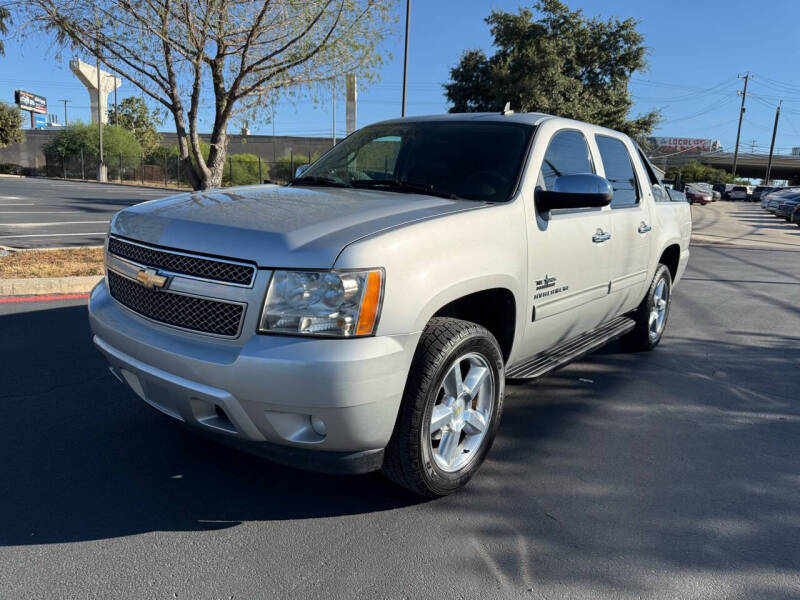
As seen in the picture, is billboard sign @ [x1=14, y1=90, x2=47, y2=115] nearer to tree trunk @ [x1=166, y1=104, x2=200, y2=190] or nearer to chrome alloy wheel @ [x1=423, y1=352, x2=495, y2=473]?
tree trunk @ [x1=166, y1=104, x2=200, y2=190]

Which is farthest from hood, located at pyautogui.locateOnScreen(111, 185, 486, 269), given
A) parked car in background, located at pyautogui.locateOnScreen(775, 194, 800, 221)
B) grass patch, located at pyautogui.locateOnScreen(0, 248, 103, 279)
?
parked car in background, located at pyautogui.locateOnScreen(775, 194, 800, 221)

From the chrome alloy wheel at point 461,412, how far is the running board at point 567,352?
1.29 feet

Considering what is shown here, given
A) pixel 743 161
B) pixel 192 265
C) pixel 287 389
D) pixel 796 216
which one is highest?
pixel 743 161

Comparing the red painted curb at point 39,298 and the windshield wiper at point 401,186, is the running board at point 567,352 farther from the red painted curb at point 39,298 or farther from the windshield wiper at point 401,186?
the red painted curb at point 39,298

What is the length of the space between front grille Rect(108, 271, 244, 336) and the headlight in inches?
6.0

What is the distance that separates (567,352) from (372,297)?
6.43ft

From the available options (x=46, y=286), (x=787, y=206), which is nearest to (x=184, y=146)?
(x=46, y=286)

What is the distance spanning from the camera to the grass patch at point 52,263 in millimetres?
7488

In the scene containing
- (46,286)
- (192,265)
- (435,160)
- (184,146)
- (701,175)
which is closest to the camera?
(192,265)

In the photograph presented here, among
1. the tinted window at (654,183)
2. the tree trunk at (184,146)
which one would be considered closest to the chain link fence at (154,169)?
the tree trunk at (184,146)

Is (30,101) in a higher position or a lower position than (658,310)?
higher

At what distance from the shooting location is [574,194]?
11.0ft

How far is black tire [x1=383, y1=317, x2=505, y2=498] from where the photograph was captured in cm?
267

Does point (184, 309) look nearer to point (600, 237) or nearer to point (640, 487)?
point (640, 487)
